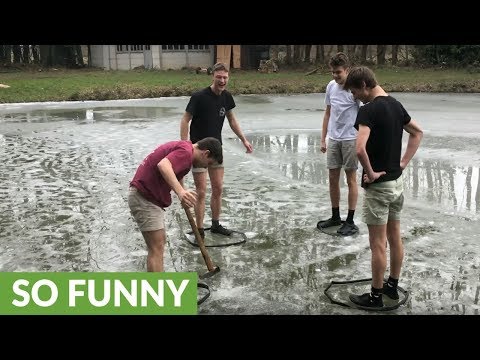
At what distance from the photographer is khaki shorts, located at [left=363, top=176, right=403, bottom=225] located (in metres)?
3.88

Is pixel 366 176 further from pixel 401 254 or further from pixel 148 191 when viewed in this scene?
pixel 148 191

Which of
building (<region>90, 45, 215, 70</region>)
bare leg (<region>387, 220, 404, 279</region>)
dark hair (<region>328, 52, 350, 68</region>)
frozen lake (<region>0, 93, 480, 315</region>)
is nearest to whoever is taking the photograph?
bare leg (<region>387, 220, 404, 279</region>)

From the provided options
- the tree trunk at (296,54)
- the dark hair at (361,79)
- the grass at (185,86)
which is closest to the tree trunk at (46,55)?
the grass at (185,86)

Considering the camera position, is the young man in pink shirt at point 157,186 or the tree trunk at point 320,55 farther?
the tree trunk at point 320,55

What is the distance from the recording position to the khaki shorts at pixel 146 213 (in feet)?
12.9

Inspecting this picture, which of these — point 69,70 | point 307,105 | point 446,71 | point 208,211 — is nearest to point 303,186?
point 208,211

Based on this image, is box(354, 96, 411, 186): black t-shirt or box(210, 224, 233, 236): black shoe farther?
box(210, 224, 233, 236): black shoe

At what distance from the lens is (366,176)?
3914 millimetres

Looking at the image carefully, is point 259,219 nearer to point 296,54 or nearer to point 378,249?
point 378,249

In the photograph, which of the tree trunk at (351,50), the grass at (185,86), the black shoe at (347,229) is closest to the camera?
the black shoe at (347,229)

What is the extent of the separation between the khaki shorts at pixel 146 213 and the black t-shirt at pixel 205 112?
5.29 feet

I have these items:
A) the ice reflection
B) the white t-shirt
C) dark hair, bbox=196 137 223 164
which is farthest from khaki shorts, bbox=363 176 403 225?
the ice reflection

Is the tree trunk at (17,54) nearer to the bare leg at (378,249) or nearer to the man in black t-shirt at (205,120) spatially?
the man in black t-shirt at (205,120)

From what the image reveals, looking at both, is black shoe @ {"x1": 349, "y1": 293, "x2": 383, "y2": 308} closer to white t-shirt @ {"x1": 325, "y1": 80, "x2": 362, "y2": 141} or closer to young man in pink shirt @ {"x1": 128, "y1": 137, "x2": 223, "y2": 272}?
young man in pink shirt @ {"x1": 128, "y1": 137, "x2": 223, "y2": 272}
